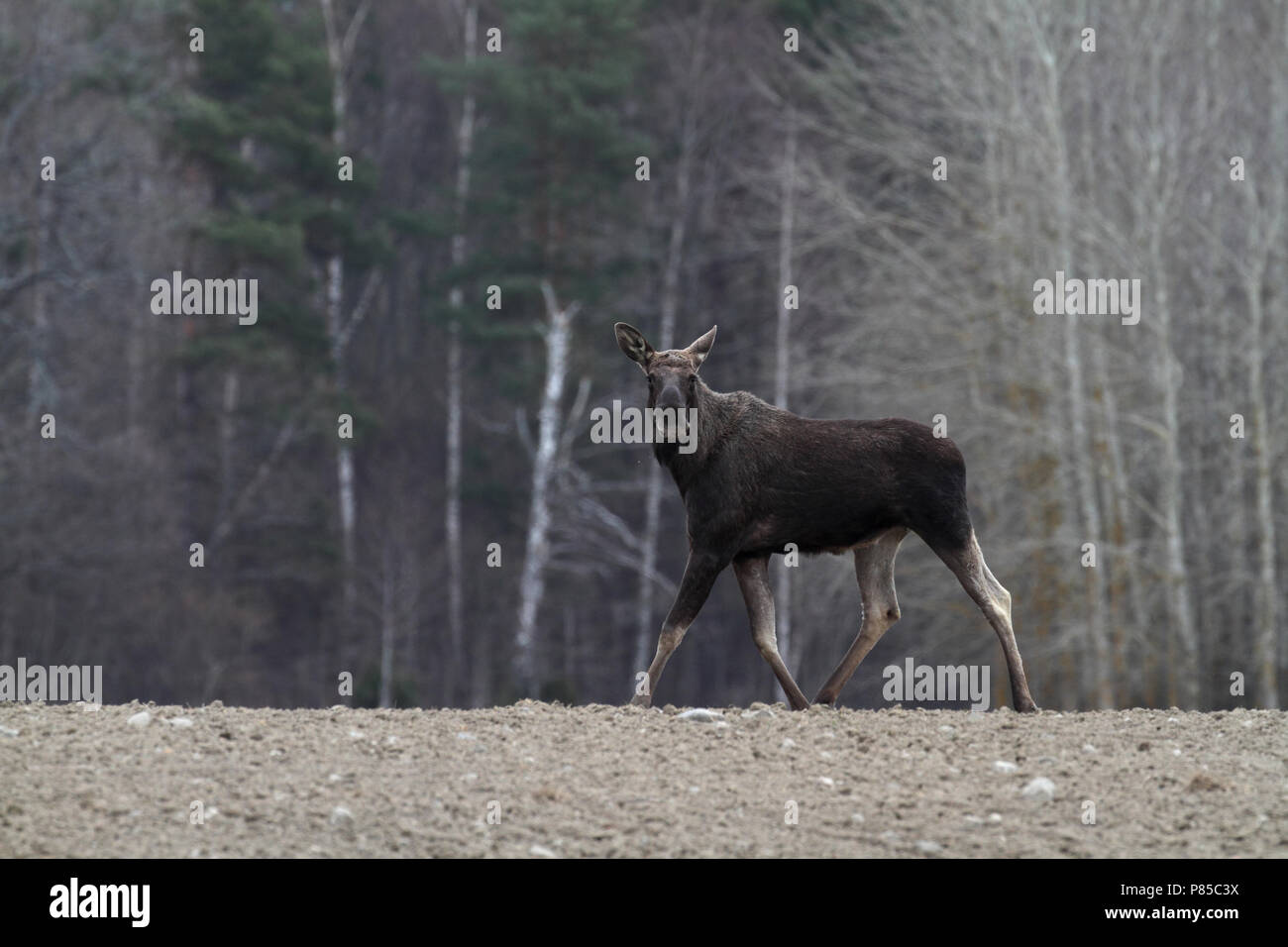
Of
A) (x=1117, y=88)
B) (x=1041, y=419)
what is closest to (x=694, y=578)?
(x=1041, y=419)

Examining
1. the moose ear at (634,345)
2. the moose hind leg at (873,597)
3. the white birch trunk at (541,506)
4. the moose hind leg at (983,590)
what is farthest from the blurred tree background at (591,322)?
the moose ear at (634,345)

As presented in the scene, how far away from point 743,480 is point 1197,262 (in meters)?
23.4

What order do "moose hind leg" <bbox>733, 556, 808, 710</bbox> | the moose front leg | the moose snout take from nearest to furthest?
the moose front leg → the moose snout → "moose hind leg" <bbox>733, 556, 808, 710</bbox>

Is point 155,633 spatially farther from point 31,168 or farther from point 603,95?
point 603,95

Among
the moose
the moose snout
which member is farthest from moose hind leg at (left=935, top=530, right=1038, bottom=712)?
the moose snout

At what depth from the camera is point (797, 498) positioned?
34.3ft

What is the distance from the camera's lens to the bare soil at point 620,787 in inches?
288

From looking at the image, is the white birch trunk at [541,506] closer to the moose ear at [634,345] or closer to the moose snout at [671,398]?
the moose ear at [634,345]

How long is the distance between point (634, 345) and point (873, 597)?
2.16 meters

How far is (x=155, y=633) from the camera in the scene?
129 feet

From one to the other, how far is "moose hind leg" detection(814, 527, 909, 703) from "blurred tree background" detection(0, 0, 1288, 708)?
58.6ft

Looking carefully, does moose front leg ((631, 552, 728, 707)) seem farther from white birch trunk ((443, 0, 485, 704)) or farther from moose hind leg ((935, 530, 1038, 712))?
white birch trunk ((443, 0, 485, 704))

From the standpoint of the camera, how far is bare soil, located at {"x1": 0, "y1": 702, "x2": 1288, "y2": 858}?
730cm

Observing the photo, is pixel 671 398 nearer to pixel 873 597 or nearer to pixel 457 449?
pixel 873 597
